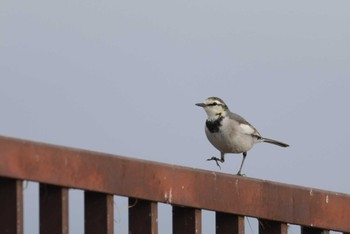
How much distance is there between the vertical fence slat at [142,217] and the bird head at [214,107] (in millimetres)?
7340

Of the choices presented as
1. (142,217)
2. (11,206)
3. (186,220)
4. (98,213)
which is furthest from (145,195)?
(11,206)

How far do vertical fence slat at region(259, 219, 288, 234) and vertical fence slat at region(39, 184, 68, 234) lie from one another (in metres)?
1.45

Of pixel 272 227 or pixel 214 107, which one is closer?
pixel 272 227

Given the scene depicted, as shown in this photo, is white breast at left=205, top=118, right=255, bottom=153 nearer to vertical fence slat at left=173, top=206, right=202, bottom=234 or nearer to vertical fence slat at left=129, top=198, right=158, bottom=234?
vertical fence slat at left=173, top=206, right=202, bottom=234

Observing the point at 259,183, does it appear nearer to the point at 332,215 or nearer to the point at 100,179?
the point at 332,215

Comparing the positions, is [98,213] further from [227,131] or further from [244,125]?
[244,125]

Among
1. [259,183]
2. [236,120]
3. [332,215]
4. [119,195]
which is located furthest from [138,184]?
[236,120]

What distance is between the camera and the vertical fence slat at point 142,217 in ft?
16.6

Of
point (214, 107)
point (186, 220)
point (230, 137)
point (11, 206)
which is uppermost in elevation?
point (214, 107)

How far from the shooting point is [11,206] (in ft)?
14.3

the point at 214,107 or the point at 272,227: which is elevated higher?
the point at 214,107

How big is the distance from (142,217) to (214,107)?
7662mm

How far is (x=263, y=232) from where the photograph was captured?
5.84 meters

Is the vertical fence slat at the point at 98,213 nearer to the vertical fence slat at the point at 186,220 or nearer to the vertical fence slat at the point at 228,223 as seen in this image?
the vertical fence slat at the point at 186,220
